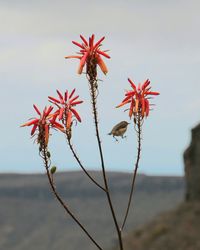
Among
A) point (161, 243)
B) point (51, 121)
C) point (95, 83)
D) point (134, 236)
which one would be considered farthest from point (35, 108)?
point (134, 236)

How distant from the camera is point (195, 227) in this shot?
282 ft

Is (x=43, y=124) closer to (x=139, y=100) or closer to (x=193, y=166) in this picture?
(x=139, y=100)

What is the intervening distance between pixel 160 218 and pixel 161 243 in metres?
11.6

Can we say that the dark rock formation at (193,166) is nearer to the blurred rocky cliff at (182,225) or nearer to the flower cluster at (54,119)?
the blurred rocky cliff at (182,225)

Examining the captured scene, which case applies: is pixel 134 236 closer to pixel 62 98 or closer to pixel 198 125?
pixel 198 125

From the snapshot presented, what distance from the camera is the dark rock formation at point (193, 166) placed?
9706cm

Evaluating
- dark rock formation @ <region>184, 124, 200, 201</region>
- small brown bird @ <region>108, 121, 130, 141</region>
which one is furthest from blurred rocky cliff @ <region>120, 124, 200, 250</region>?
small brown bird @ <region>108, 121, 130, 141</region>

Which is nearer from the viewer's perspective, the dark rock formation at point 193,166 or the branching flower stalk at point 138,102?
the branching flower stalk at point 138,102

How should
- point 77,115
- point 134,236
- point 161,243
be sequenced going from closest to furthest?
point 77,115
point 161,243
point 134,236

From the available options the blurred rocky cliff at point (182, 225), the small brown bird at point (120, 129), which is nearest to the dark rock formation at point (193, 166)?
the blurred rocky cliff at point (182, 225)

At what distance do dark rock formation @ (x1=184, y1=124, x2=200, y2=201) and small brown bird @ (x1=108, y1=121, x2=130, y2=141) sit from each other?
291ft

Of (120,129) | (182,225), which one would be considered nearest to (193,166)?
(182,225)

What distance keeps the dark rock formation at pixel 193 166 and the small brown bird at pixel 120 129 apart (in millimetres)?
88555

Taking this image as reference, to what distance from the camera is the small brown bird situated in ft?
27.6
